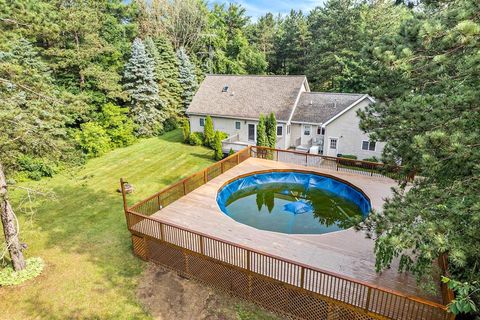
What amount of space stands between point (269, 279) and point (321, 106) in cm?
1618

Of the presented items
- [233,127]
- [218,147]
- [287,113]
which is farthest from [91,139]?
[287,113]

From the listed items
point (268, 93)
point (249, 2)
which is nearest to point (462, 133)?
point (268, 93)

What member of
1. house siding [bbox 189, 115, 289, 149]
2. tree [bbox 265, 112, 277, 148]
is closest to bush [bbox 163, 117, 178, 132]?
house siding [bbox 189, 115, 289, 149]

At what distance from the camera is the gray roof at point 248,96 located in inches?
854

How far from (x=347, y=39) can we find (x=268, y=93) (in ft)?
53.4

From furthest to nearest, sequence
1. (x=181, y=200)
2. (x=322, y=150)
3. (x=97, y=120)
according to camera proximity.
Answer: (x=97, y=120)
(x=322, y=150)
(x=181, y=200)

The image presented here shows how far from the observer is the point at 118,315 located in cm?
754

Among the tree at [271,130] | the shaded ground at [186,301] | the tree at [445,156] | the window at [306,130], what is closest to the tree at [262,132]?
the tree at [271,130]

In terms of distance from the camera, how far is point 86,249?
407 inches

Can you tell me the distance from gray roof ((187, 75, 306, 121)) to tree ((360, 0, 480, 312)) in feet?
47.7

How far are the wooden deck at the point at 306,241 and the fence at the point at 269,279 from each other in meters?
0.77

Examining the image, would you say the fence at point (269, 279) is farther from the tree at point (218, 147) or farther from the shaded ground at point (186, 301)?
the tree at point (218, 147)

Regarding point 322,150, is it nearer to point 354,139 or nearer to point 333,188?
point 354,139

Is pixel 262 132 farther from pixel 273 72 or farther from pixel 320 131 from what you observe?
pixel 273 72
